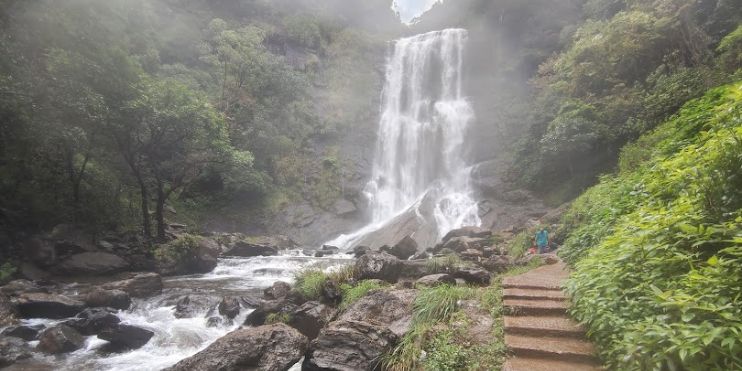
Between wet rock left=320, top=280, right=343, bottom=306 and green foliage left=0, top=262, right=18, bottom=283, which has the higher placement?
wet rock left=320, top=280, right=343, bottom=306

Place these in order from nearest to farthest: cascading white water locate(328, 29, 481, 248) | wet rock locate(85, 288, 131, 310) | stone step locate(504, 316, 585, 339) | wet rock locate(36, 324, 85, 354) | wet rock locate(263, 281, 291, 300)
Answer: stone step locate(504, 316, 585, 339) → wet rock locate(36, 324, 85, 354) → wet rock locate(85, 288, 131, 310) → wet rock locate(263, 281, 291, 300) → cascading white water locate(328, 29, 481, 248)

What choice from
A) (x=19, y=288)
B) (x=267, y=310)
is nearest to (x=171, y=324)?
(x=267, y=310)

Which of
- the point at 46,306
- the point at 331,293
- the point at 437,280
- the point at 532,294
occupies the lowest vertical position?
the point at 46,306

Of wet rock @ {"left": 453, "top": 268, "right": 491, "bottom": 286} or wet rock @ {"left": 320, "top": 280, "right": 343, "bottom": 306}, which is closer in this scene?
wet rock @ {"left": 453, "top": 268, "right": 491, "bottom": 286}

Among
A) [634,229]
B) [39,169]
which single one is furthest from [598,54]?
[39,169]

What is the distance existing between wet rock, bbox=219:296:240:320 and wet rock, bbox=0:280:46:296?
18.6 ft

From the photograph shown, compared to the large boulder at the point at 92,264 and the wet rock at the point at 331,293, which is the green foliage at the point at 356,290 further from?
the large boulder at the point at 92,264

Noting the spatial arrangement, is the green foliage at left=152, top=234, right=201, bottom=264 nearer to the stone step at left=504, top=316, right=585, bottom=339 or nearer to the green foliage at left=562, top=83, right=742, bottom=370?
the stone step at left=504, top=316, right=585, bottom=339

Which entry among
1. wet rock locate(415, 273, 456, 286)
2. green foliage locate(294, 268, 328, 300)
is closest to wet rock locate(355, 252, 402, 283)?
green foliage locate(294, 268, 328, 300)

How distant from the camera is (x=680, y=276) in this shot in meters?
3.42

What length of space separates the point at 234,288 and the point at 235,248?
685 centimetres

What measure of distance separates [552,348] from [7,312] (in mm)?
11967

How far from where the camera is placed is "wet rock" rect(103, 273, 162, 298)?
11555 mm

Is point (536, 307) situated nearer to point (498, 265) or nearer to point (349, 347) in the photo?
point (349, 347)
